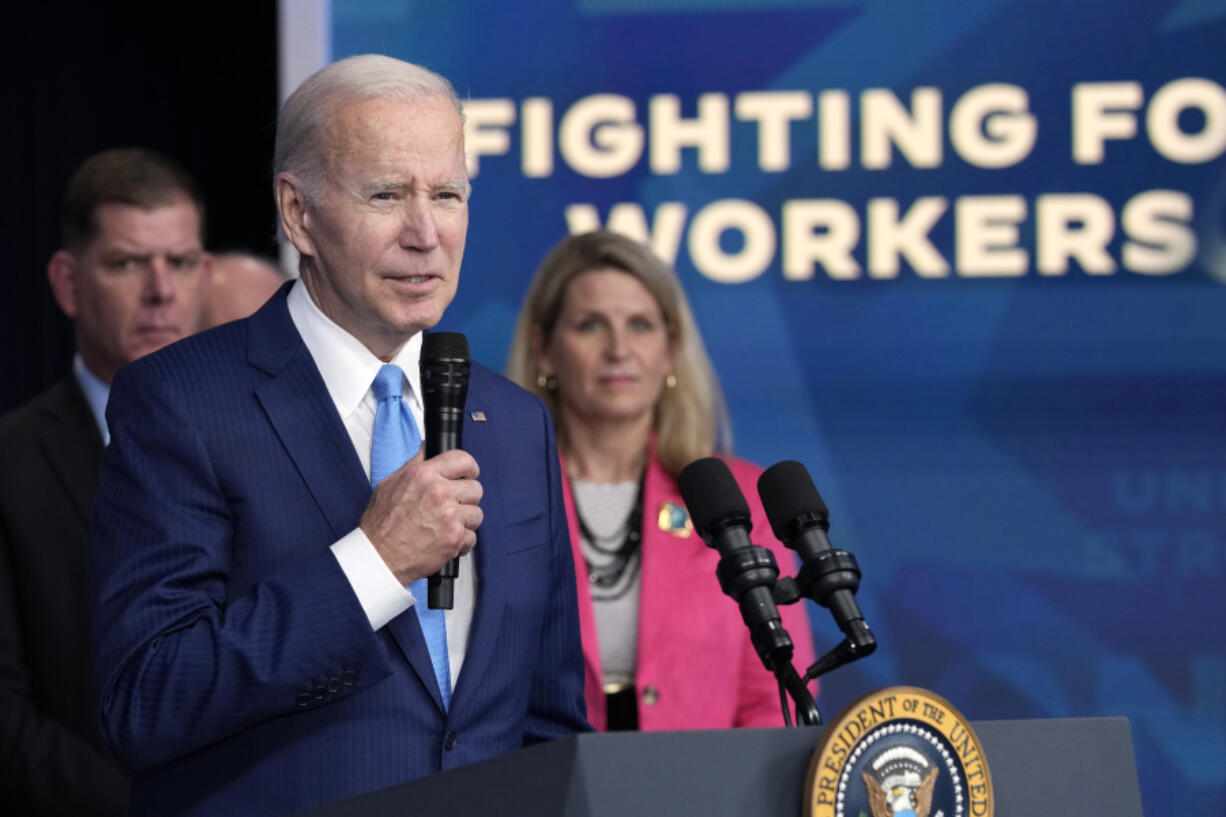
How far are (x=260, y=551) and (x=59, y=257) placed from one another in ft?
5.48

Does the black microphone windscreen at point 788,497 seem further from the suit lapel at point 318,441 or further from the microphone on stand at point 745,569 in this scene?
the suit lapel at point 318,441

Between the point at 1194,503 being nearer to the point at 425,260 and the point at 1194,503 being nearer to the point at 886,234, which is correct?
the point at 886,234

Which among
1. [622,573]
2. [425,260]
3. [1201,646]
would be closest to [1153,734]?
[1201,646]

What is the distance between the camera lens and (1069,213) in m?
3.97

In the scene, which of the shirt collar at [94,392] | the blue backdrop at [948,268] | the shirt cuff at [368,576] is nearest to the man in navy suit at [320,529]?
the shirt cuff at [368,576]

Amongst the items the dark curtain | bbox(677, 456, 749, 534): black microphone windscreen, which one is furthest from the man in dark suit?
the dark curtain

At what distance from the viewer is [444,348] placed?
5.68ft

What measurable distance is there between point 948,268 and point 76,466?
2.27 metres

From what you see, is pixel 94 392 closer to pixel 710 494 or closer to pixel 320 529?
pixel 320 529

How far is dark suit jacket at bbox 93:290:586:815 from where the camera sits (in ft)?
5.35

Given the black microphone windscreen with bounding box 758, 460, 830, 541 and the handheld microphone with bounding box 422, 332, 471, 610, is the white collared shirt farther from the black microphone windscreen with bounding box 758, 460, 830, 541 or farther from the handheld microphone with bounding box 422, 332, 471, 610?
the black microphone windscreen with bounding box 758, 460, 830, 541

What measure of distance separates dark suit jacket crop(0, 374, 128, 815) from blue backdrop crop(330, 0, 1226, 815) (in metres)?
1.54

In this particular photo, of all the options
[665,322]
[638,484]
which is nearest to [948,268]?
[665,322]

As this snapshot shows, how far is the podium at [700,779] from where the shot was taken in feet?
4.42
